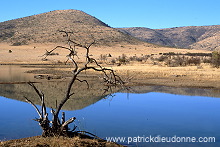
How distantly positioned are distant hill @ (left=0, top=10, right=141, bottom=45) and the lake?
197ft

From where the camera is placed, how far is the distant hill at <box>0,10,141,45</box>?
82.8m

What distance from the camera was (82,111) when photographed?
14031 mm

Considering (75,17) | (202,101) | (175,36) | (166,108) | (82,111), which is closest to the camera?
(82,111)

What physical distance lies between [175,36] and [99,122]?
18848 cm

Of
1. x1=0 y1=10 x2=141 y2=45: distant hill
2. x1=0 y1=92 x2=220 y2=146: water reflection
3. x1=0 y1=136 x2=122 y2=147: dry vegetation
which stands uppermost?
x1=0 y1=10 x2=141 y2=45: distant hill

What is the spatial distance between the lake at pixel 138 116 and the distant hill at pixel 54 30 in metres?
60.2

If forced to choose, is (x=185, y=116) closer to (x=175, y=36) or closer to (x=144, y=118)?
(x=144, y=118)

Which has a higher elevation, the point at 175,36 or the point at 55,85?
the point at 175,36

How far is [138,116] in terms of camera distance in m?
13.2

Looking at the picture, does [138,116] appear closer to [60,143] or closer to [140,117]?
[140,117]

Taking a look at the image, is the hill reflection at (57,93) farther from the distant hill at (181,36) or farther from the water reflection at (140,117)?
the distant hill at (181,36)

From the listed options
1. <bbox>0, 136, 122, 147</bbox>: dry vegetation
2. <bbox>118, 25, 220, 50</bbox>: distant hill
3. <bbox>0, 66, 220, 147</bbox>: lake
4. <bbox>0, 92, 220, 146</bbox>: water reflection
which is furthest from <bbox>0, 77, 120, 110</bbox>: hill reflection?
<bbox>118, 25, 220, 50</bbox>: distant hill

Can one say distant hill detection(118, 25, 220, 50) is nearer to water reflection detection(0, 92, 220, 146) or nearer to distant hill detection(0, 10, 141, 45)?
distant hill detection(0, 10, 141, 45)

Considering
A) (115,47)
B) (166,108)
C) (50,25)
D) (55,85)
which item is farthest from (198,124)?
(50,25)
